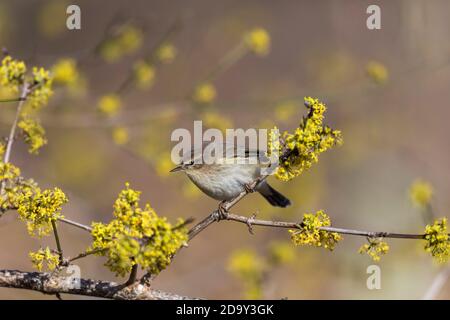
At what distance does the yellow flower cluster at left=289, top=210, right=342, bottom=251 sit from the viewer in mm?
2658

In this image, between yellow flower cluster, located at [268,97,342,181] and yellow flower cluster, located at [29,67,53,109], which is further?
yellow flower cluster, located at [29,67,53,109]

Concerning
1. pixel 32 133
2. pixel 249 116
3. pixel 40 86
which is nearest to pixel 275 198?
pixel 32 133

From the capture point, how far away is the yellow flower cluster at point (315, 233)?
2658mm

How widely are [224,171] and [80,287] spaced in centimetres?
226

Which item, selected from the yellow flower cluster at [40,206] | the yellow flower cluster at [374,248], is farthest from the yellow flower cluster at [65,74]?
the yellow flower cluster at [374,248]

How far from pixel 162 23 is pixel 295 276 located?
524 cm

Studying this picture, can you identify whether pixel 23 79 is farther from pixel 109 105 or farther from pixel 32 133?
pixel 109 105

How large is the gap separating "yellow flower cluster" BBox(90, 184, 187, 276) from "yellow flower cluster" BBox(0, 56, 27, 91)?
1.30 m

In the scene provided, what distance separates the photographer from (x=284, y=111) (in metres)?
5.89

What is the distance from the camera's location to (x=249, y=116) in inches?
359

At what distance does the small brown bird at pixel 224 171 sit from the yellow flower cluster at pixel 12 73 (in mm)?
1743

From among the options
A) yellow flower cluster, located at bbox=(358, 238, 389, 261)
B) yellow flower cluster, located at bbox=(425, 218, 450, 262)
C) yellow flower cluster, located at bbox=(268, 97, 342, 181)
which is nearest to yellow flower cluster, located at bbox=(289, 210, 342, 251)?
yellow flower cluster, located at bbox=(358, 238, 389, 261)

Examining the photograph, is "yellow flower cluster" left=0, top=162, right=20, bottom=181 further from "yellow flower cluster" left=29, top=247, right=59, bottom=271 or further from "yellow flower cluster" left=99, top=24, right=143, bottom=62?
"yellow flower cluster" left=99, top=24, right=143, bottom=62

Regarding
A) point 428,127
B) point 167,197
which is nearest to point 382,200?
point 428,127
